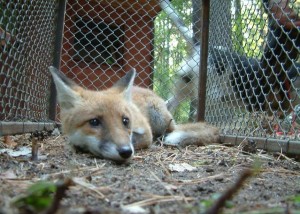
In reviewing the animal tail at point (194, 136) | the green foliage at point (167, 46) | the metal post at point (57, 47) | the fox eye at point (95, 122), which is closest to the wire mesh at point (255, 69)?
the animal tail at point (194, 136)

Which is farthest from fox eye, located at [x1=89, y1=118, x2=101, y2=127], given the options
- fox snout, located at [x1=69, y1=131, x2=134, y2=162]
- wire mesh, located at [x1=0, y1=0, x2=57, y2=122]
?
A: wire mesh, located at [x1=0, y1=0, x2=57, y2=122]

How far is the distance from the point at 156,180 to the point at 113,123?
3.17ft

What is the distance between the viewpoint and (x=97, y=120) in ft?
9.53

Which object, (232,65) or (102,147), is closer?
(102,147)

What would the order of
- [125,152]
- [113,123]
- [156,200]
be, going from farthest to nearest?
[113,123]
[125,152]
[156,200]

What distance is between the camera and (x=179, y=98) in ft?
20.4

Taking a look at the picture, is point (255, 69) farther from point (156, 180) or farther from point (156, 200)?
point (156, 200)

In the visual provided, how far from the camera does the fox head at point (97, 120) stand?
8.76 ft

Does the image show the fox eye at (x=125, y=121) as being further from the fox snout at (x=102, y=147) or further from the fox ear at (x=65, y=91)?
the fox ear at (x=65, y=91)

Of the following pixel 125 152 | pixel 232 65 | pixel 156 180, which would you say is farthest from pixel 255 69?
pixel 156 180

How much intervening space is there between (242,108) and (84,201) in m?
3.10

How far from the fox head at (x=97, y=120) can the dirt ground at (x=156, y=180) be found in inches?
3.9

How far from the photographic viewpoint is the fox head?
8.76 feet

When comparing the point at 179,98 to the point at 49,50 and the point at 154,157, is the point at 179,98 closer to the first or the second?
the point at 49,50
